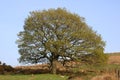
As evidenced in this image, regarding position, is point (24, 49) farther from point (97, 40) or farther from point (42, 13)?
point (97, 40)

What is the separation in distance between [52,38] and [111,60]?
59.0 ft

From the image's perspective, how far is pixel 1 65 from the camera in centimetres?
6281

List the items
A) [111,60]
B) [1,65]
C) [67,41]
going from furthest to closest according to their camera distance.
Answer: [111,60] → [1,65] → [67,41]

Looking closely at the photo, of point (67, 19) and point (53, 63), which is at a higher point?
point (67, 19)

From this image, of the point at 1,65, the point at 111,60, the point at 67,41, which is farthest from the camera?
the point at 111,60

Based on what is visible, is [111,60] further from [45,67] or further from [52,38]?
[52,38]

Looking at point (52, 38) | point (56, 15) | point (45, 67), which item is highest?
point (56, 15)

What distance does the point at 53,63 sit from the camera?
55.2 meters

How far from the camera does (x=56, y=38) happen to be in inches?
2146

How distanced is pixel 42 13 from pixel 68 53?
24.6 ft

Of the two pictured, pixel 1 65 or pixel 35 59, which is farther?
pixel 1 65

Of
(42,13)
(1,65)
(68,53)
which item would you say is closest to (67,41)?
(68,53)

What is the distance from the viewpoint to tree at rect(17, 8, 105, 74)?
53812mm

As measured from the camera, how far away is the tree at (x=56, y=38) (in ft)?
177
